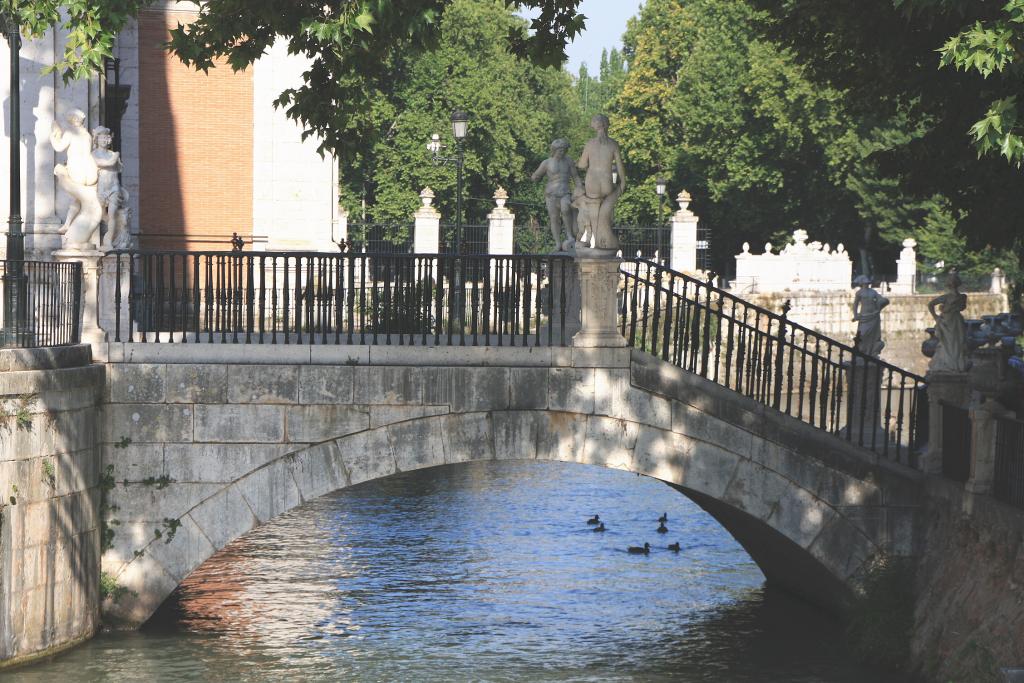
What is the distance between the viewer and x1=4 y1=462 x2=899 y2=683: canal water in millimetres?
14492

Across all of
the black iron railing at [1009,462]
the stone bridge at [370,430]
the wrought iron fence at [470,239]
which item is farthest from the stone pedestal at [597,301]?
the wrought iron fence at [470,239]

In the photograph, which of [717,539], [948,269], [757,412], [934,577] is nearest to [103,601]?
[757,412]

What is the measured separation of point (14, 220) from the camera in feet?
A: 52.1

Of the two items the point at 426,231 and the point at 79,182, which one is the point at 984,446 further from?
the point at 426,231

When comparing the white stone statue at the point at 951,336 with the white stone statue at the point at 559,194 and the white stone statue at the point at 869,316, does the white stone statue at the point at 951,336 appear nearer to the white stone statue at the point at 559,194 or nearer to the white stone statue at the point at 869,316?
the white stone statue at the point at 559,194

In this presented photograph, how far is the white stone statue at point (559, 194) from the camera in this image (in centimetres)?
1739

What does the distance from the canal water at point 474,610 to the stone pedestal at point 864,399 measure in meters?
2.01

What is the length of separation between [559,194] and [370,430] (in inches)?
169

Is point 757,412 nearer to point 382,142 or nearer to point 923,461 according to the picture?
point 923,461

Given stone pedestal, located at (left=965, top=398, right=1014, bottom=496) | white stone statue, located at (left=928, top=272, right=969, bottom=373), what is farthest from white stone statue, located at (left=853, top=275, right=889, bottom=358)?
stone pedestal, located at (left=965, top=398, right=1014, bottom=496)

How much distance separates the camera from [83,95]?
66.9 feet

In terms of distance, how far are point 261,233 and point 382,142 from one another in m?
36.1

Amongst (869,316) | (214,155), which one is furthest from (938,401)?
(214,155)

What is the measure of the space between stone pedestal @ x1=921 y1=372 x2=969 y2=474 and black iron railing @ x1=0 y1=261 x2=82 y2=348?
7910mm
